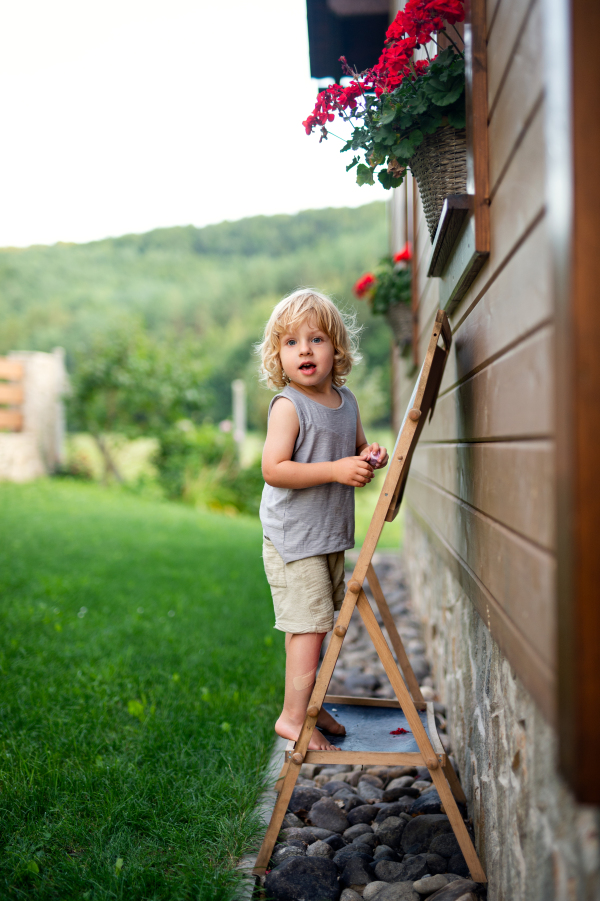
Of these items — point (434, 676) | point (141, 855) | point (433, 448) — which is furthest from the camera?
point (434, 676)

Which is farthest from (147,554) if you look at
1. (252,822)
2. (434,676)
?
(252,822)

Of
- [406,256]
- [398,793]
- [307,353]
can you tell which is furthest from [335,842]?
[406,256]

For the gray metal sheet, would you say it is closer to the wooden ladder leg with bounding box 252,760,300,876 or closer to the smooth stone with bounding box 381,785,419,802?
the wooden ladder leg with bounding box 252,760,300,876

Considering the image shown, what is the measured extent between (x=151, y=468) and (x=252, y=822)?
37.1 ft

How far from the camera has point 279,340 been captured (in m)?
2.03

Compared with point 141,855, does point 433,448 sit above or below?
above

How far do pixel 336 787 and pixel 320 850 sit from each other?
0.47m

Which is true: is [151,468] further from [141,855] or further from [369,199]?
[369,199]

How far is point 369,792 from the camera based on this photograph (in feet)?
7.72

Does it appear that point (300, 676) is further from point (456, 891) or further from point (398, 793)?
point (398, 793)

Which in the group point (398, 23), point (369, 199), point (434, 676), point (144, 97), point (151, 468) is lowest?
point (434, 676)

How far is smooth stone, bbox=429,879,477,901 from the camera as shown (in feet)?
5.19

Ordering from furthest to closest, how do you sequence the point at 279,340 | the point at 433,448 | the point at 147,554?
the point at 147,554 < the point at 433,448 < the point at 279,340

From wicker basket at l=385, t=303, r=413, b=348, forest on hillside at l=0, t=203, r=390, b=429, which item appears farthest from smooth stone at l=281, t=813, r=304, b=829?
forest on hillside at l=0, t=203, r=390, b=429
